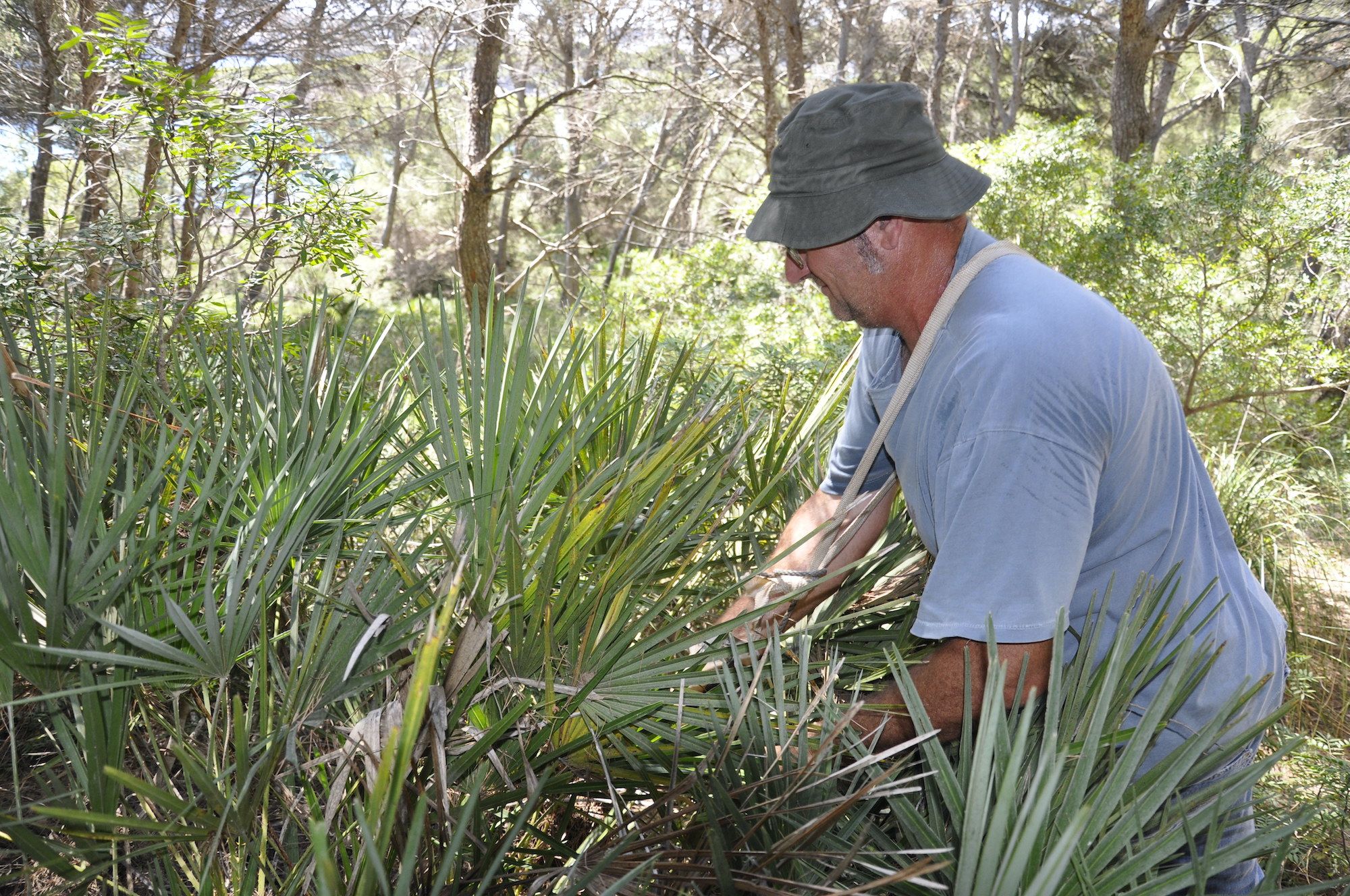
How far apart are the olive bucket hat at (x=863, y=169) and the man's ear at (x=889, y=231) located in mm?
47

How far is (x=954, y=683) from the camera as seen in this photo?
1.39 metres

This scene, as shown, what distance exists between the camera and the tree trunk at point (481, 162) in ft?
28.3

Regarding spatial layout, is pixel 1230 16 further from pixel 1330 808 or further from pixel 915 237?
pixel 915 237

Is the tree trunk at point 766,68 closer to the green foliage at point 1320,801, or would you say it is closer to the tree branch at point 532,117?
the tree branch at point 532,117

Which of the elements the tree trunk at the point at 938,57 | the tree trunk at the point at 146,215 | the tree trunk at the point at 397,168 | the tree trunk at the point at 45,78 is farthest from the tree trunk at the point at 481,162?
the tree trunk at the point at 938,57

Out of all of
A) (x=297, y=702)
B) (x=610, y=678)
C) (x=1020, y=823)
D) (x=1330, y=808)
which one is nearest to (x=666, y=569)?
(x=610, y=678)

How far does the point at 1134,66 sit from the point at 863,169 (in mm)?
9778

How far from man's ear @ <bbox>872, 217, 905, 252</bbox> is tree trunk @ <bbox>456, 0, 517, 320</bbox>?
7.03 meters

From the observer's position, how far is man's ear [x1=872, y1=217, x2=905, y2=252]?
162 centimetres

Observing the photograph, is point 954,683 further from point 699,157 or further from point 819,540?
point 699,157

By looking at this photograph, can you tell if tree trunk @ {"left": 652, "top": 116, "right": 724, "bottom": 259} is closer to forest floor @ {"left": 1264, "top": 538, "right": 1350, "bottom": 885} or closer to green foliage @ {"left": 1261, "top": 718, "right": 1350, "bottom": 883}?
forest floor @ {"left": 1264, "top": 538, "right": 1350, "bottom": 885}

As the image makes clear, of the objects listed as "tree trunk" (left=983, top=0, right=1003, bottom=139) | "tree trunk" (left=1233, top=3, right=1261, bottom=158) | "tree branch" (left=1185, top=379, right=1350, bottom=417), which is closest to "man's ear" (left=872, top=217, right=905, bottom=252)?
"tree branch" (left=1185, top=379, right=1350, bottom=417)

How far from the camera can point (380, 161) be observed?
21.8 metres

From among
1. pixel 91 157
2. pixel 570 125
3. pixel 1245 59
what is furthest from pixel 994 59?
pixel 91 157
